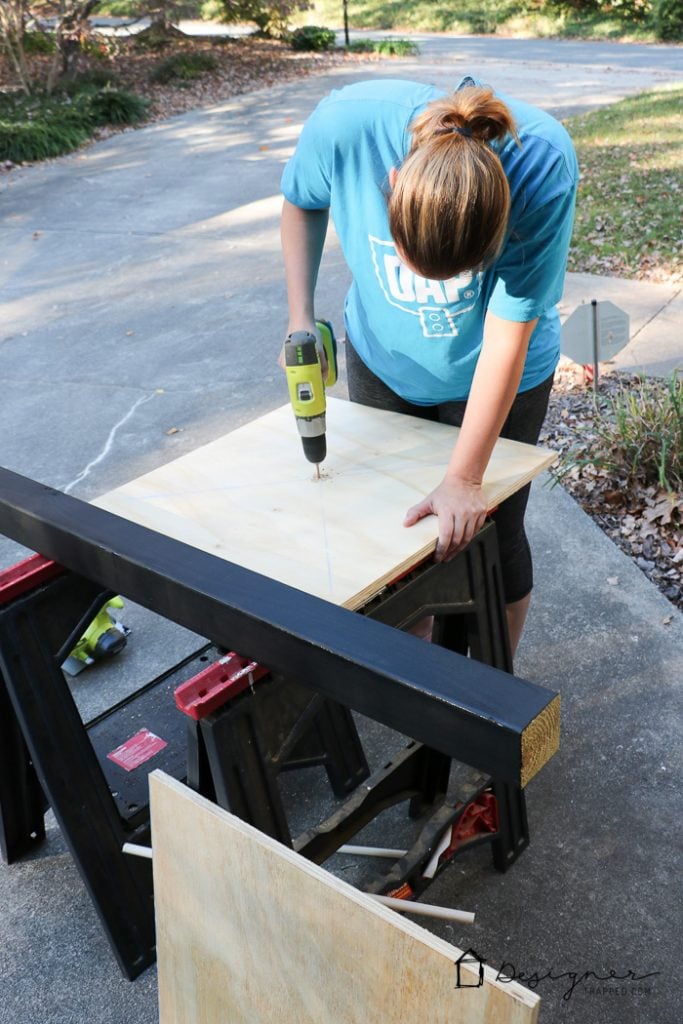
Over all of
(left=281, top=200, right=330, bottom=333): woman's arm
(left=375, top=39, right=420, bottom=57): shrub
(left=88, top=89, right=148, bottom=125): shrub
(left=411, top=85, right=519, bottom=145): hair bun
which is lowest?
(left=375, top=39, right=420, bottom=57): shrub

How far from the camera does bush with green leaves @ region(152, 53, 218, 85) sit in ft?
48.9

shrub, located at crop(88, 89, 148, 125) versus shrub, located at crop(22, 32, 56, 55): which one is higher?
shrub, located at crop(22, 32, 56, 55)

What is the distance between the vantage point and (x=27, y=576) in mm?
1774

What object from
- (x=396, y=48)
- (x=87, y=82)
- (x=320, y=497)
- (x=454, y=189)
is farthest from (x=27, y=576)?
(x=396, y=48)

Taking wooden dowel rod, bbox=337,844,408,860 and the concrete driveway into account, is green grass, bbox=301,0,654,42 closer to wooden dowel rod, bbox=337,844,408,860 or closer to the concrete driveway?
the concrete driveway

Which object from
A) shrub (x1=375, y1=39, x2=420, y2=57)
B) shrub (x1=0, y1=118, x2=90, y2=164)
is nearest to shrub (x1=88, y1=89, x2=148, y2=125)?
shrub (x1=0, y1=118, x2=90, y2=164)

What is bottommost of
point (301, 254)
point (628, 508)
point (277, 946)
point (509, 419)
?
point (628, 508)

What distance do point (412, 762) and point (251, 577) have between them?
3.37 ft

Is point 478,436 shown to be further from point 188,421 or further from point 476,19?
point 476,19

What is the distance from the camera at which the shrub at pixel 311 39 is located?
60.9ft

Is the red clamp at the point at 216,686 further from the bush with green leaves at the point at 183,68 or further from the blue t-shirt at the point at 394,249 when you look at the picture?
the bush with green leaves at the point at 183,68

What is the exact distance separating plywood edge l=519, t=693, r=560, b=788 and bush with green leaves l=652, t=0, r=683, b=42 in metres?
21.6

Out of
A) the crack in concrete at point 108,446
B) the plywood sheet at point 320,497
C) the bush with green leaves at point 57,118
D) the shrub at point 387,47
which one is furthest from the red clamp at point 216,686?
the shrub at point 387,47

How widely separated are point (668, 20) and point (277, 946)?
71.8 ft
